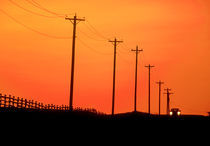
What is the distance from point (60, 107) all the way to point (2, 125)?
37768mm

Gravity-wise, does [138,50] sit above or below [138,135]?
above

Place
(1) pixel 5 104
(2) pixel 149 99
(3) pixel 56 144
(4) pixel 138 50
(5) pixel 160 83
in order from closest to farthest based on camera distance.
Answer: (3) pixel 56 144
(1) pixel 5 104
(4) pixel 138 50
(2) pixel 149 99
(5) pixel 160 83

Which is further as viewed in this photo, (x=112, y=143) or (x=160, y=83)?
(x=160, y=83)

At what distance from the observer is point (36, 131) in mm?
29703

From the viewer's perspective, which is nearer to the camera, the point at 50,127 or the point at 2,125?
the point at 2,125

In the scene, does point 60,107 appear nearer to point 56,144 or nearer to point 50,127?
point 50,127

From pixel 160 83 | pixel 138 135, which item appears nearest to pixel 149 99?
pixel 160 83

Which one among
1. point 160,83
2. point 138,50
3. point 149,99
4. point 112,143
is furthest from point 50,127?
point 160,83

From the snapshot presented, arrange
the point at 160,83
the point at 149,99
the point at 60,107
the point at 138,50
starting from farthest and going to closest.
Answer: the point at 160,83
the point at 149,99
the point at 138,50
the point at 60,107

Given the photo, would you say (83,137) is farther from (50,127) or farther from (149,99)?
(149,99)

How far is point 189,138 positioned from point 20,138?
1037 centimetres

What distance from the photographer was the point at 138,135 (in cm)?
3369

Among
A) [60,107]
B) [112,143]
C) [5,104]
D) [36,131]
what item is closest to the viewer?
[112,143]

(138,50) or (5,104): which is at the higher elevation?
(138,50)
